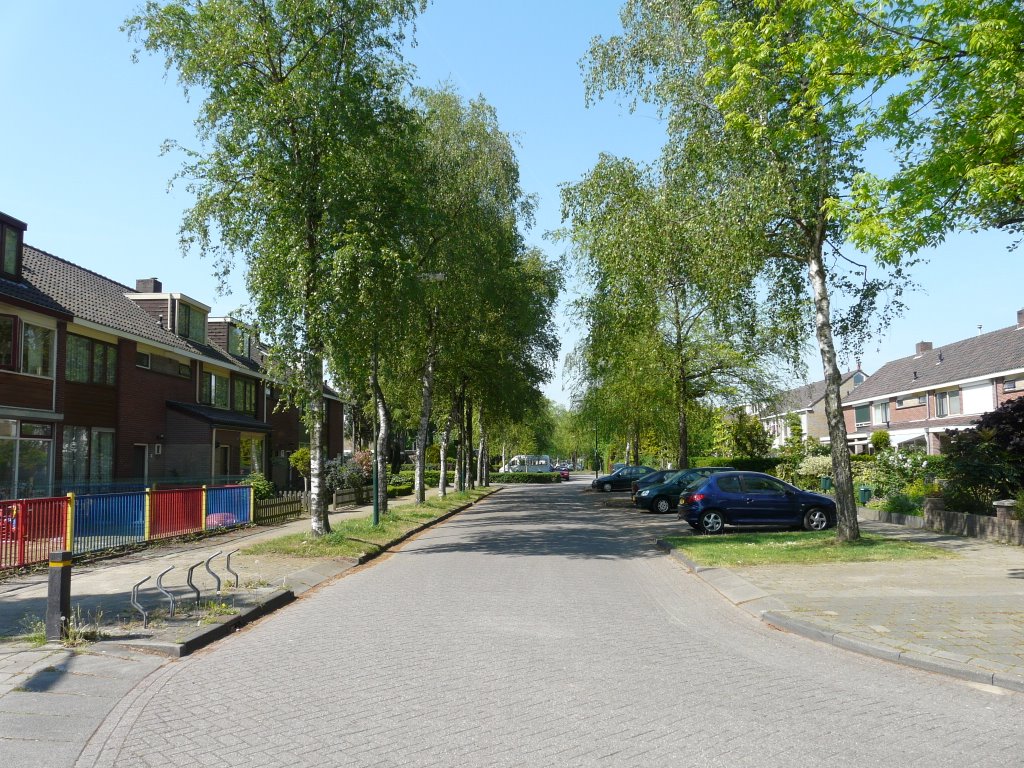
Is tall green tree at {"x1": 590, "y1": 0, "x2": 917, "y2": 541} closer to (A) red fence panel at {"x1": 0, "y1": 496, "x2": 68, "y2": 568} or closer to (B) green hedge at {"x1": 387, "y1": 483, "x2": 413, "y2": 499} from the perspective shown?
(A) red fence panel at {"x1": 0, "y1": 496, "x2": 68, "y2": 568}

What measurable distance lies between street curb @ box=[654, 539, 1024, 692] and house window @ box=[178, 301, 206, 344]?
2526 cm

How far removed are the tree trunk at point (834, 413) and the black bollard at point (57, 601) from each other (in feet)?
42.4

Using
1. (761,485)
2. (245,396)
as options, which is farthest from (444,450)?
(761,485)

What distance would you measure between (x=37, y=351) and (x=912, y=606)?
69.9 ft

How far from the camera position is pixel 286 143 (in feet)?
52.9

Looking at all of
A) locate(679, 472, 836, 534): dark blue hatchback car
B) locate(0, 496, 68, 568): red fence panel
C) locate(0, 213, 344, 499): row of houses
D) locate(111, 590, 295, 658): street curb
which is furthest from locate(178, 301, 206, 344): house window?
locate(111, 590, 295, 658): street curb

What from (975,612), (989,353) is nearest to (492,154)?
(975,612)

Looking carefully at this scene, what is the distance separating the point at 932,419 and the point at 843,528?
115ft

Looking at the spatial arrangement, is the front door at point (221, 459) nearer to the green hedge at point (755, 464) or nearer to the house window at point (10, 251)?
the house window at point (10, 251)

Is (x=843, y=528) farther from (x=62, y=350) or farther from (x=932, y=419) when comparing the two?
(x=932, y=419)

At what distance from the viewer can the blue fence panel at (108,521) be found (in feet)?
48.5

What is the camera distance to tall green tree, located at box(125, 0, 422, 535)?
1553 cm

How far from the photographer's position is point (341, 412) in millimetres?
50312

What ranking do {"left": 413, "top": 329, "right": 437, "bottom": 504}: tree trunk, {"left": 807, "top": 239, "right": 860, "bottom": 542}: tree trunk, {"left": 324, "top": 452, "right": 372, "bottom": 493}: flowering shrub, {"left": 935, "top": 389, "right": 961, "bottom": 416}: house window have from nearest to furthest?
{"left": 807, "top": 239, "right": 860, "bottom": 542}: tree trunk → {"left": 413, "top": 329, "right": 437, "bottom": 504}: tree trunk → {"left": 324, "top": 452, "right": 372, "bottom": 493}: flowering shrub → {"left": 935, "top": 389, "right": 961, "bottom": 416}: house window
